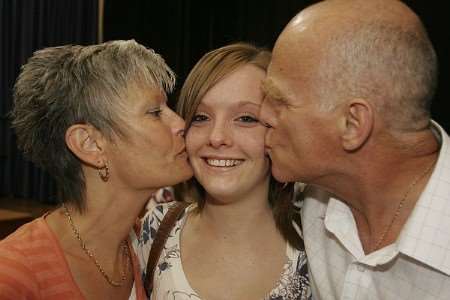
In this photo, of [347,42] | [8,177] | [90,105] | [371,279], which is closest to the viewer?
[347,42]

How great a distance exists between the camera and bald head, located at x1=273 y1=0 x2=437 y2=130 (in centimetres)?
144

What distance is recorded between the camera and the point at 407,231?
1.46 m

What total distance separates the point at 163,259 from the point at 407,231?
2.88ft

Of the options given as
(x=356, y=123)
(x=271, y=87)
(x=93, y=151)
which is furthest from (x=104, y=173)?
(x=356, y=123)

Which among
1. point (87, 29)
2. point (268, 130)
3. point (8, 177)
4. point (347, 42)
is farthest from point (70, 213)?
point (87, 29)

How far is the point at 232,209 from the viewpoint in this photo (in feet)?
6.37

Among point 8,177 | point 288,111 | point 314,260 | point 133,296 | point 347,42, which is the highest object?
point 347,42

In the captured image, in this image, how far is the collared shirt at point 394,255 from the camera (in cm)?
144

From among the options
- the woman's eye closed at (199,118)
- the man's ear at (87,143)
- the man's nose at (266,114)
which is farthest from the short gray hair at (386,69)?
the man's ear at (87,143)

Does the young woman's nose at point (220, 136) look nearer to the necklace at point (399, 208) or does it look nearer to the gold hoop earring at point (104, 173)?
the gold hoop earring at point (104, 173)

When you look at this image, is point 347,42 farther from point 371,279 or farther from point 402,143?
point 371,279

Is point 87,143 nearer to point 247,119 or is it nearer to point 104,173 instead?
point 104,173

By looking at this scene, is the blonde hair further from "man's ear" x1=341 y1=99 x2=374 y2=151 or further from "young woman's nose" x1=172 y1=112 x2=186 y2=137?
"man's ear" x1=341 y1=99 x2=374 y2=151

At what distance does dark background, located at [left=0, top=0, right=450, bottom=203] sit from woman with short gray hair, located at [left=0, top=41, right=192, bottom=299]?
3.00m
